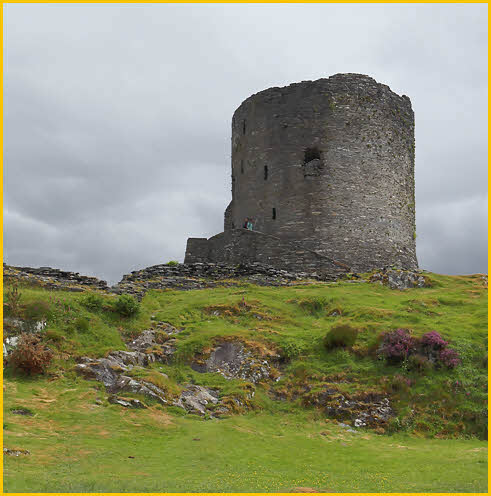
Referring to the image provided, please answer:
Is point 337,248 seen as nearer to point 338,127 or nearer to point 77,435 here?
point 338,127

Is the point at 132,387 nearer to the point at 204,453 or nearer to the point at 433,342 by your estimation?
the point at 204,453

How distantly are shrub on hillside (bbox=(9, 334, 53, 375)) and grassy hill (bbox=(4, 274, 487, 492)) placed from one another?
0.94 ft

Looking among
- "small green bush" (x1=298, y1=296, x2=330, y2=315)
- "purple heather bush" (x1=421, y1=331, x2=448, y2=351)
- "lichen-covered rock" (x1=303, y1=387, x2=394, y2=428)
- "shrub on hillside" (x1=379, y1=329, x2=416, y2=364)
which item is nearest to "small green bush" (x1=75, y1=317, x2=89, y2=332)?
"lichen-covered rock" (x1=303, y1=387, x2=394, y2=428)

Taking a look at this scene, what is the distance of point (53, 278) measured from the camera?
24359 millimetres

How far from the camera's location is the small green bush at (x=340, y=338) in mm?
18344

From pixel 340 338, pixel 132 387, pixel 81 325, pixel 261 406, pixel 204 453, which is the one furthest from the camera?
pixel 340 338

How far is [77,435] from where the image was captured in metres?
11.8

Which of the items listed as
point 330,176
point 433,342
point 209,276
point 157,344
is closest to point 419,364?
point 433,342

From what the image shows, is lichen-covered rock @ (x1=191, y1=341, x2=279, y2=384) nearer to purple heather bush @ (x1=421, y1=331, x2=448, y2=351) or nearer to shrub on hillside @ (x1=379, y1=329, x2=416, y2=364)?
shrub on hillside @ (x1=379, y1=329, x2=416, y2=364)

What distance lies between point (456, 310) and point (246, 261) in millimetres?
13112

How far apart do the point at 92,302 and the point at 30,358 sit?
4996 mm

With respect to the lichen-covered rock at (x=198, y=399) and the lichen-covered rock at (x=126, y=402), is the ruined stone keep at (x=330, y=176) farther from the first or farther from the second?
the lichen-covered rock at (x=126, y=402)

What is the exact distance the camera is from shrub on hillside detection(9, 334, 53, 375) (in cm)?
1498

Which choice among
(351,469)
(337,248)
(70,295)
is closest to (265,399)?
(351,469)
